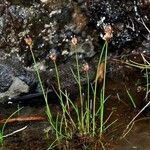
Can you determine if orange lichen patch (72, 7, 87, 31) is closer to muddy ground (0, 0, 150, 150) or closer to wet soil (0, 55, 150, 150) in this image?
muddy ground (0, 0, 150, 150)

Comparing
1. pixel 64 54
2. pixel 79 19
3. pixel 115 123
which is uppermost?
pixel 79 19

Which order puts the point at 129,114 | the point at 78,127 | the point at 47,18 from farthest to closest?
the point at 47,18, the point at 129,114, the point at 78,127

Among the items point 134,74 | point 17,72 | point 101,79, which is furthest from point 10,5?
point 134,74

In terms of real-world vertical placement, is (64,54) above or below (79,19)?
below

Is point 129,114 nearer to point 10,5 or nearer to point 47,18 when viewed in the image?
point 47,18

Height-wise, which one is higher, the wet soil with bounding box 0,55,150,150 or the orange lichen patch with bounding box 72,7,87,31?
the orange lichen patch with bounding box 72,7,87,31

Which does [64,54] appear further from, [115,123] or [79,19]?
[115,123]

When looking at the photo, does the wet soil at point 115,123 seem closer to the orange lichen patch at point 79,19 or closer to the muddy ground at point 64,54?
the muddy ground at point 64,54

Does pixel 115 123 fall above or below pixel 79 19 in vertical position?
below

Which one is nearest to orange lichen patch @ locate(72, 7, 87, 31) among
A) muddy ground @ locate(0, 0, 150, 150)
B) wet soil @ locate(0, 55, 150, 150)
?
muddy ground @ locate(0, 0, 150, 150)

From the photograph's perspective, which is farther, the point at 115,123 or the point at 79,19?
the point at 79,19

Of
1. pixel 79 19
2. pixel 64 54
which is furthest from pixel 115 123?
pixel 79 19
